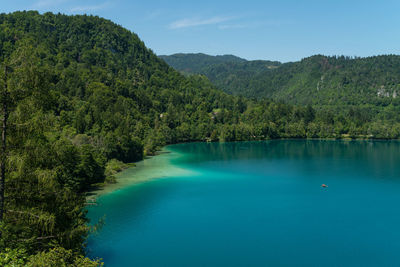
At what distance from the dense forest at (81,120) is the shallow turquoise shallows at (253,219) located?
635cm

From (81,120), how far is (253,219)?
58739 mm

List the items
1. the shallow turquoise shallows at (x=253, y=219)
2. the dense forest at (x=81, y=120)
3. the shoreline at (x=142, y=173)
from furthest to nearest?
the shoreline at (x=142, y=173)
the shallow turquoise shallows at (x=253, y=219)
the dense forest at (x=81, y=120)

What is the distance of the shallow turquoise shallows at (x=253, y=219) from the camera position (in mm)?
32469

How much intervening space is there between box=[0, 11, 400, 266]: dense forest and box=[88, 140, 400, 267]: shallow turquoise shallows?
6.35 metres

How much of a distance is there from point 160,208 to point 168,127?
302 ft

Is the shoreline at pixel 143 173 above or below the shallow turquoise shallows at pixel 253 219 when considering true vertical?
above

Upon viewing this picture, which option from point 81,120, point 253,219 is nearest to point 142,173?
point 81,120

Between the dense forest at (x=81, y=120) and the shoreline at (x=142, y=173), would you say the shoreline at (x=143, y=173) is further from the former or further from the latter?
the dense forest at (x=81, y=120)

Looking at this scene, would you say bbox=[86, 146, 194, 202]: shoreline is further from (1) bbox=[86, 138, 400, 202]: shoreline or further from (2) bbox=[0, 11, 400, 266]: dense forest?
(2) bbox=[0, 11, 400, 266]: dense forest

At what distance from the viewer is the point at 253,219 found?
43.1 metres

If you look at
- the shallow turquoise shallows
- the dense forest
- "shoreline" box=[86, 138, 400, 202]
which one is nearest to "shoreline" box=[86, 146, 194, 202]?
"shoreline" box=[86, 138, 400, 202]

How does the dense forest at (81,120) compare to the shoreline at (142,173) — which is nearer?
the dense forest at (81,120)

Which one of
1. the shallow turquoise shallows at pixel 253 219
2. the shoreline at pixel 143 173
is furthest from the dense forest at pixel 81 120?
the shallow turquoise shallows at pixel 253 219

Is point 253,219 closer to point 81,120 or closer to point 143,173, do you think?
point 143,173
